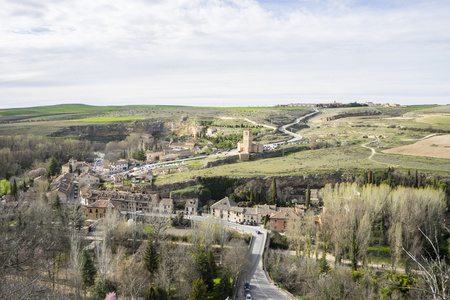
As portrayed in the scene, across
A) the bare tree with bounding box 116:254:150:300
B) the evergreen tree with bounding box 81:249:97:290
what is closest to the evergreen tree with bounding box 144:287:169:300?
the bare tree with bounding box 116:254:150:300

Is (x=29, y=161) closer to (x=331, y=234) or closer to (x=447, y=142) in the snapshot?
(x=331, y=234)

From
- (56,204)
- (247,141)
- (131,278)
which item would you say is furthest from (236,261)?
(247,141)

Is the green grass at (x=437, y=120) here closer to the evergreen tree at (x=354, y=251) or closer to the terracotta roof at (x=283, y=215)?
the terracotta roof at (x=283, y=215)

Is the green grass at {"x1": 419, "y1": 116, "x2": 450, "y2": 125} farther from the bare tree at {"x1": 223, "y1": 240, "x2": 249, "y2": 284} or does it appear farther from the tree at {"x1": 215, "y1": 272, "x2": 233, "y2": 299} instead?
the tree at {"x1": 215, "y1": 272, "x2": 233, "y2": 299}

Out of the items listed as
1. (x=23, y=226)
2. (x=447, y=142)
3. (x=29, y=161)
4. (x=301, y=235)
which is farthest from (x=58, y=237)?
(x=447, y=142)

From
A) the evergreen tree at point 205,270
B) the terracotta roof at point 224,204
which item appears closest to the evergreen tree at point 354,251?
the evergreen tree at point 205,270

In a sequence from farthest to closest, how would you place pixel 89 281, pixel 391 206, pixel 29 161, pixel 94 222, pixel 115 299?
pixel 29 161 < pixel 94 222 < pixel 391 206 < pixel 89 281 < pixel 115 299
